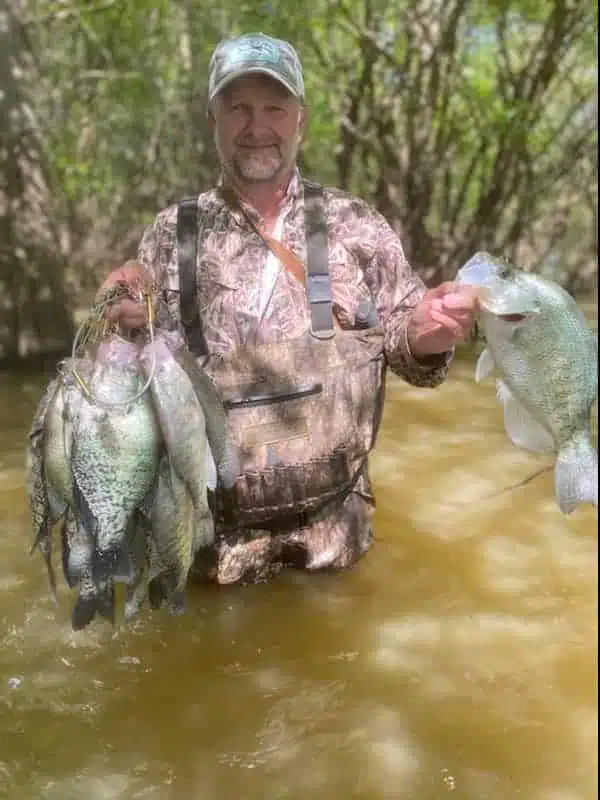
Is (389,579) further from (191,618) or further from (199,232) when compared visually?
(199,232)

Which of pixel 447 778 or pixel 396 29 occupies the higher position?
pixel 396 29

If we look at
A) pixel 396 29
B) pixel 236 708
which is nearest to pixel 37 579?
pixel 236 708

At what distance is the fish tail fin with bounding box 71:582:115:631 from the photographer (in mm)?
2328

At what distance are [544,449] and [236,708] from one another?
136cm

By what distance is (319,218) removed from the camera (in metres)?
3.29

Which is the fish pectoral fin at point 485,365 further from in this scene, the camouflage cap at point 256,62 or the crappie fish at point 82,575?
the camouflage cap at point 256,62

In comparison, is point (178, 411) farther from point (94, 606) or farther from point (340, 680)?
point (340, 680)

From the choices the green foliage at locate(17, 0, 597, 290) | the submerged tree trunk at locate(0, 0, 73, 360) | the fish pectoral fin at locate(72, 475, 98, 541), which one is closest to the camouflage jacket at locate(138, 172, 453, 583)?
the fish pectoral fin at locate(72, 475, 98, 541)

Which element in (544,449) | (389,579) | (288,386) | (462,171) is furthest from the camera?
(462,171)

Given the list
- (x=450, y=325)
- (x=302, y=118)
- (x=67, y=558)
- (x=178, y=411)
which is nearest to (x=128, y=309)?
(x=178, y=411)

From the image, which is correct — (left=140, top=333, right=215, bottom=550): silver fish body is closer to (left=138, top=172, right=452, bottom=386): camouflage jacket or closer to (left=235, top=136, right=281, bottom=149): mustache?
(left=138, top=172, right=452, bottom=386): camouflage jacket

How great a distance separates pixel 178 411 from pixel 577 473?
109cm

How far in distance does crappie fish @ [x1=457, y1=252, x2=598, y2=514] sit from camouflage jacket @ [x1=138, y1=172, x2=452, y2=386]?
2.69 feet

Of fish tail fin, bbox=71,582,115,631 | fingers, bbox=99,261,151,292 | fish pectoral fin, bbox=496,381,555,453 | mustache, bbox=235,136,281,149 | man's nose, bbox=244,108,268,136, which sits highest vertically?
man's nose, bbox=244,108,268,136
